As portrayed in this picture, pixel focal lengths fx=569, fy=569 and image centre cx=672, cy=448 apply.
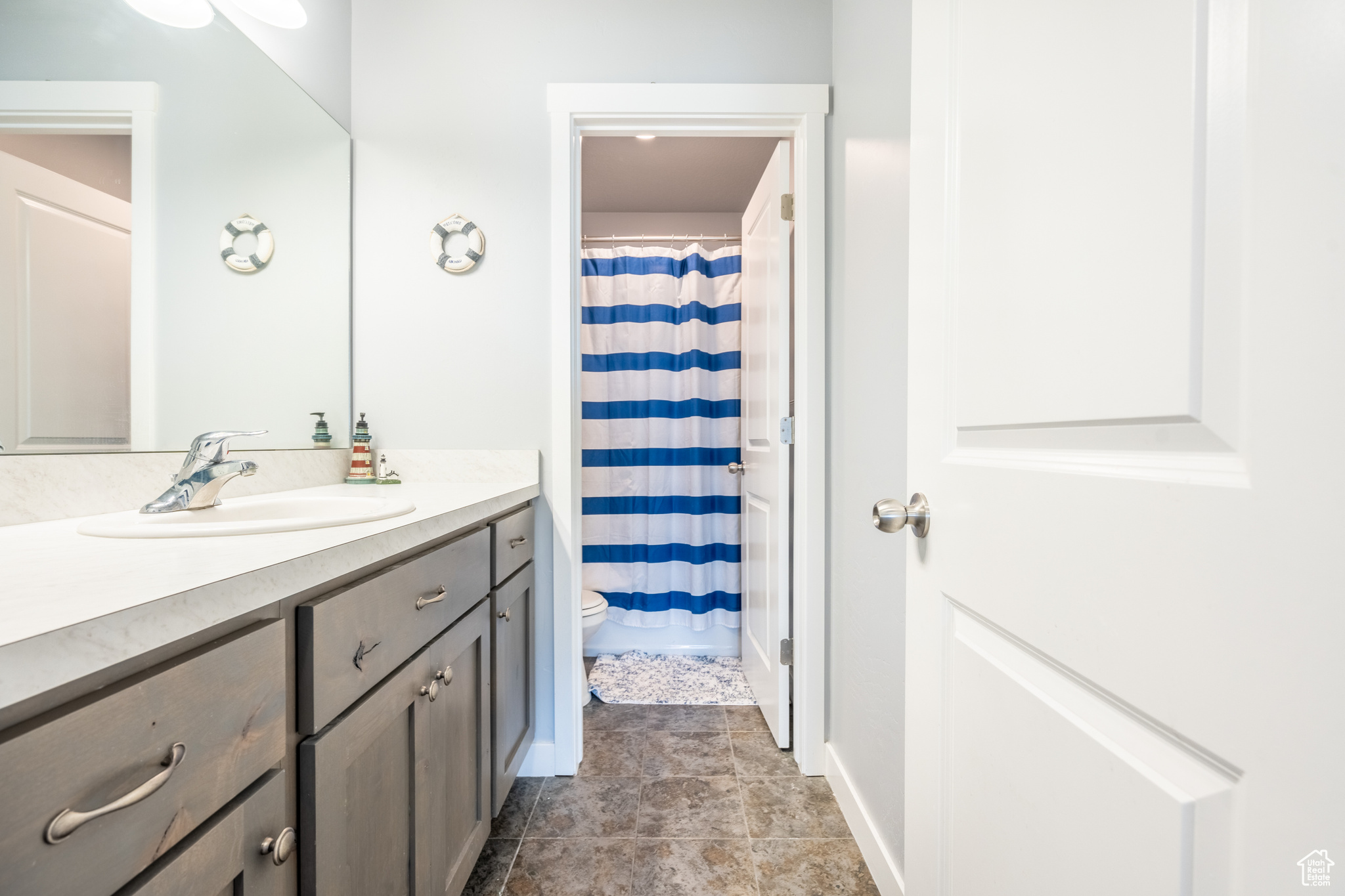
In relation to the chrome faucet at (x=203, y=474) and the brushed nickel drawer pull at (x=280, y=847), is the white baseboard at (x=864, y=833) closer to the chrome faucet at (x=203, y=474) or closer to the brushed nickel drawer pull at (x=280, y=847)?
the brushed nickel drawer pull at (x=280, y=847)

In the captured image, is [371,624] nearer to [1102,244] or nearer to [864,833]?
[1102,244]

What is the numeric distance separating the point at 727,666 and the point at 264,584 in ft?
7.30

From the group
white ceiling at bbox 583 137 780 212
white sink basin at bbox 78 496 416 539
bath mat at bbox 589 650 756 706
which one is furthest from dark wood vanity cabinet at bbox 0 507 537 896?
white ceiling at bbox 583 137 780 212

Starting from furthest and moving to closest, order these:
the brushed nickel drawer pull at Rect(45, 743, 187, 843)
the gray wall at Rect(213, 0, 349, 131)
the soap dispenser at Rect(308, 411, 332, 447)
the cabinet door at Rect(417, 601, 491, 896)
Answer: the soap dispenser at Rect(308, 411, 332, 447), the gray wall at Rect(213, 0, 349, 131), the cabinet door at Rect(417, 601, 491, 896), the brushed nickel drawer pull at Rect(45, 743, 187, 843)

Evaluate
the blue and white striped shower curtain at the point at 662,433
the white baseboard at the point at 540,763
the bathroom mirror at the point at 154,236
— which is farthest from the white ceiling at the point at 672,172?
the white baseboard at the point at 540,763

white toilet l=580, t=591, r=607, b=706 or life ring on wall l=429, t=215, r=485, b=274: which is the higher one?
life ring on wall l=429, t=215, r=485, b=274

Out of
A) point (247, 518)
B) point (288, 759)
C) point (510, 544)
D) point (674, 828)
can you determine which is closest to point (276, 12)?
point (247, 518)

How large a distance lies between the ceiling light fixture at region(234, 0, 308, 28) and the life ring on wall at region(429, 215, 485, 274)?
56cm

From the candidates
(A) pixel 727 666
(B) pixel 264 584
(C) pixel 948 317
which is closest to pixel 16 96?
(B) pixel 264 584

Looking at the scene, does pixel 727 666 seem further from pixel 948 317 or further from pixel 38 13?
pixel 38 13

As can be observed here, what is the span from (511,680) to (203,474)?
2.73ft

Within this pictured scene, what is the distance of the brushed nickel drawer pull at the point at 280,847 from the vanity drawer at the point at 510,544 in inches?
28.0

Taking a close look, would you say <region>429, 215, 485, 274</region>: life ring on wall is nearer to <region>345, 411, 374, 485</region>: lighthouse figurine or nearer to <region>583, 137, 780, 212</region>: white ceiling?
<region>345, 411, 374, 485</region>: lighthouse figurine

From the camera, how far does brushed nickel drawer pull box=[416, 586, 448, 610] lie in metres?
0.96
